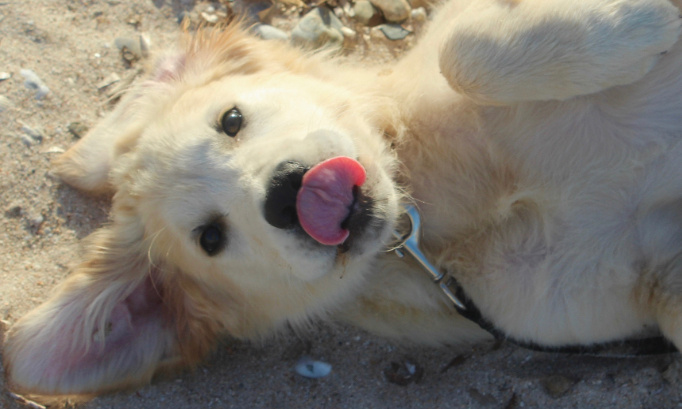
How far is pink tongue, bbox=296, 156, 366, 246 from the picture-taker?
6.02 feet

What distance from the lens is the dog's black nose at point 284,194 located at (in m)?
1.86

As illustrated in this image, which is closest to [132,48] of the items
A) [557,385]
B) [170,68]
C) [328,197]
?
[170,68]

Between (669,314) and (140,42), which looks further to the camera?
(140,42)

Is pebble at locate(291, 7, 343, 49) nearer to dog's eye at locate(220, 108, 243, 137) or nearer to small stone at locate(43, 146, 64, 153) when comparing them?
dog's eye at locate(220, 108, 243, 137)

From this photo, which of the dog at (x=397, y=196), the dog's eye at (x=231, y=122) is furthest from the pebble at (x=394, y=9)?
the dog's eye at (x=231, y=122)

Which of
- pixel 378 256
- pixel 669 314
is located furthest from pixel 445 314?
pixel 669 314

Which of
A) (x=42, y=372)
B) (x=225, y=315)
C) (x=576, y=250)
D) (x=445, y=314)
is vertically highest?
(x=42, y=372)

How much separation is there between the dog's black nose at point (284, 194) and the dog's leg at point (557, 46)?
0.68m

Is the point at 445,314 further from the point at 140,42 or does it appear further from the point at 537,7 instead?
the point at 140,42

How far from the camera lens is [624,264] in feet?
6.35

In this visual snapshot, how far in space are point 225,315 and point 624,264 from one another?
1659 millimetres

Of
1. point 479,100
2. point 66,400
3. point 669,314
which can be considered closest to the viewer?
point 669,314

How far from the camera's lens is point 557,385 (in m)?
2.23

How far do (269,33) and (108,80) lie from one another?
979 mm
